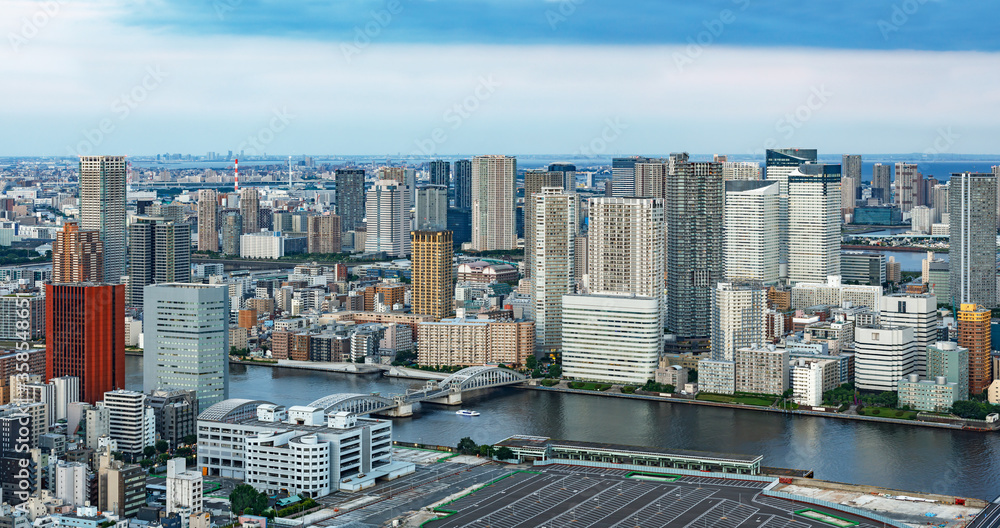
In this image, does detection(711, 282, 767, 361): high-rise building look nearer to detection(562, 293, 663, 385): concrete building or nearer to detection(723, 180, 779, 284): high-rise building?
detection(562, 293, 663, 385): concrete building

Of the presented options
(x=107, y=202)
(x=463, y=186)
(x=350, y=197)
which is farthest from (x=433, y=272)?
(x=463, y=186)

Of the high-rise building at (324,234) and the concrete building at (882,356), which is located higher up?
the high-rise building at (324,234)

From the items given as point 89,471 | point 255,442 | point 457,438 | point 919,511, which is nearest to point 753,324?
point 457,438

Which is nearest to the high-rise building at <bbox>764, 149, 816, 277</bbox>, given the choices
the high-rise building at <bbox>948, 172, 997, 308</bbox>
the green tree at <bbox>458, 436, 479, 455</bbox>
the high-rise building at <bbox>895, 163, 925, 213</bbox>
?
the high-rise building at <bbox>948, 172, 997, 308</bbox>

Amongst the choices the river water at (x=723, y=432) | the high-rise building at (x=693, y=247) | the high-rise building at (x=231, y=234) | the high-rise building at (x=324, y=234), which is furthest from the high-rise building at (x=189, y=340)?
the high-rise building at (x=231, y=234)

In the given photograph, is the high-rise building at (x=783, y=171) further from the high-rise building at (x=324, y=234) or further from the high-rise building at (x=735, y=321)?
the high-rise building at (x=324, y=234)

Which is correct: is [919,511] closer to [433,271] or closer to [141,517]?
[141,517]

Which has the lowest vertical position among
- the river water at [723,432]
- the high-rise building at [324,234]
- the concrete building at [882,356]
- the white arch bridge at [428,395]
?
the river water at [723,432]
